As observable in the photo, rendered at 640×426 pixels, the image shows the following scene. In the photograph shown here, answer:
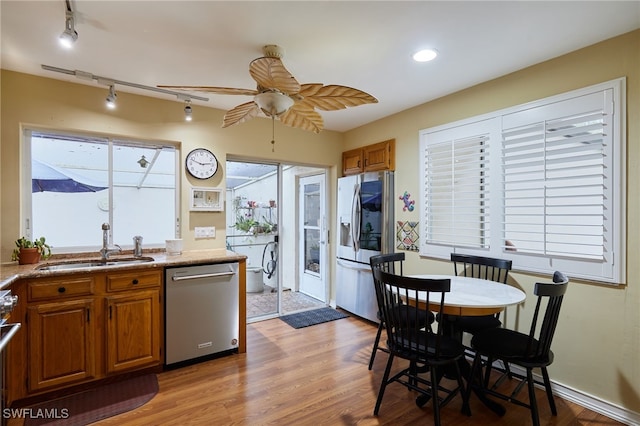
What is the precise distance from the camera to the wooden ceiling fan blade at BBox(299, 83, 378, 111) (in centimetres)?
200

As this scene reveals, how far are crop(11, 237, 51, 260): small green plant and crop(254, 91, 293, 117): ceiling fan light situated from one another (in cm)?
227

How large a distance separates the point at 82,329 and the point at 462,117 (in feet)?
12.2

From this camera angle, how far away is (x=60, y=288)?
89.6 inches

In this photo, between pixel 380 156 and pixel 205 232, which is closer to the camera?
pixel 205 232

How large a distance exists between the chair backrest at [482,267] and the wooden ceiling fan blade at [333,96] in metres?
1.69

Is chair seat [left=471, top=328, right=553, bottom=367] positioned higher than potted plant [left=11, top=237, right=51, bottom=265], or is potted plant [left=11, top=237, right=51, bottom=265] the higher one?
potted plant [left=11, top=237, right=51, bottom=265]

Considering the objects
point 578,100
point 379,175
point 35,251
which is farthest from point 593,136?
point 35,251

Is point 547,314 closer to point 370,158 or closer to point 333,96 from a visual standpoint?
point 333,96

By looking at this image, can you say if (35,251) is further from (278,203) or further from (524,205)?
(524,205)

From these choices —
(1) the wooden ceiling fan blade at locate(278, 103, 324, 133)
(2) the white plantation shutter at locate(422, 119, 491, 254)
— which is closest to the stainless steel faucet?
(1) the wooden ceiling fan blade at locate(278, 103, 324, 133)

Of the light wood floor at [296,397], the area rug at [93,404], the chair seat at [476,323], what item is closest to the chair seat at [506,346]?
the chair seat at [476,323]

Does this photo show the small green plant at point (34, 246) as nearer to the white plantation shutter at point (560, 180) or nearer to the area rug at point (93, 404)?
the area rug at point (93, 404)

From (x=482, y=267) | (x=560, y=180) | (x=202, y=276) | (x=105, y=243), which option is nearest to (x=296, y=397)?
(x=202, y=276)

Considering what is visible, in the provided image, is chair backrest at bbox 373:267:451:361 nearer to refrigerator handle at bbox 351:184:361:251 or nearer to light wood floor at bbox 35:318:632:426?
light wood floor at bbox 35:318:632:426
